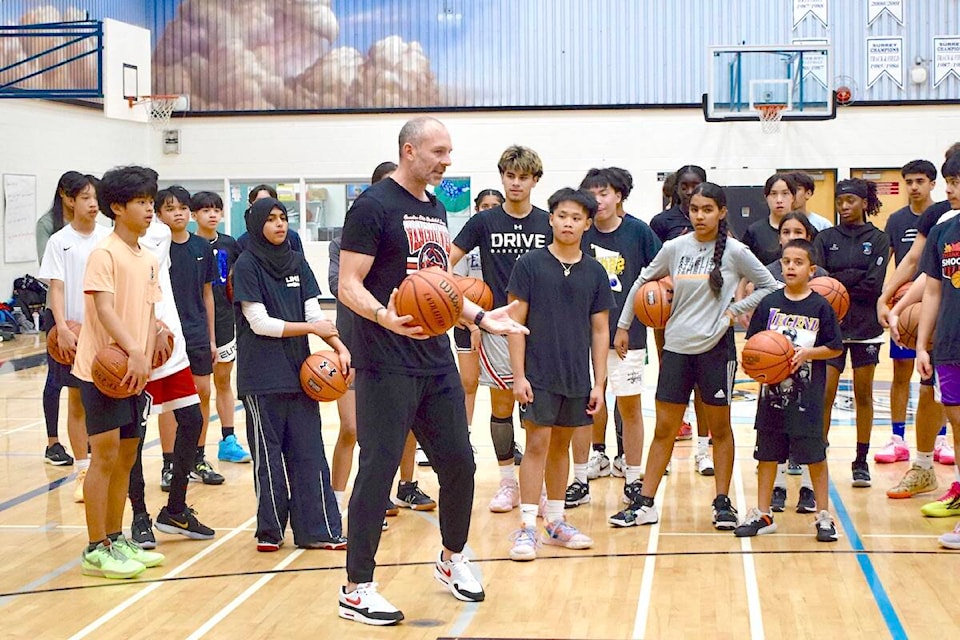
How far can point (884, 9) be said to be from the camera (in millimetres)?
19234

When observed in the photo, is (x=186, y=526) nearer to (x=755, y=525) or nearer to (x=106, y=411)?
(x=106, y=411)

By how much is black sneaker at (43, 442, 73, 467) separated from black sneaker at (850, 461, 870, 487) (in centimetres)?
512

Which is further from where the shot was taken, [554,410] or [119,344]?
[554,410]

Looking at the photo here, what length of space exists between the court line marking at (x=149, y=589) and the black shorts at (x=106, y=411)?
0.66 m

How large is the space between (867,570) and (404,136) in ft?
9.22

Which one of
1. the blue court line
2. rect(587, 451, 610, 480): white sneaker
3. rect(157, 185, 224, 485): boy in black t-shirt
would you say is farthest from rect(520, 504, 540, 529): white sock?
rect(157, 185, 224, 485): boy in black t-shirt

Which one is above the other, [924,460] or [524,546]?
[924,460]

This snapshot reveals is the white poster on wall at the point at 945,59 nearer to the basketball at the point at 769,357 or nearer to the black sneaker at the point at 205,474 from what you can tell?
the basketball at the point at 769,357

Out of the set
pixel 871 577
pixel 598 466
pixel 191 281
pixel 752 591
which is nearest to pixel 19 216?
pixel 191 281

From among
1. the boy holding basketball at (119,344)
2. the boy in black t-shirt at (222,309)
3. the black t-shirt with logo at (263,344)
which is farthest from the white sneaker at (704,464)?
the boy holding basketball at (119,344)

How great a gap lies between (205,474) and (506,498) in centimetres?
204

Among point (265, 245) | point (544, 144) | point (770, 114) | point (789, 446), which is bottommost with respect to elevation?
point (789, 446)

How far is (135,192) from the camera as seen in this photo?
16.4 feet

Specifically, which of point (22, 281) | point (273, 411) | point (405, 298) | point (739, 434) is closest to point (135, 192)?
point (273, 411)
